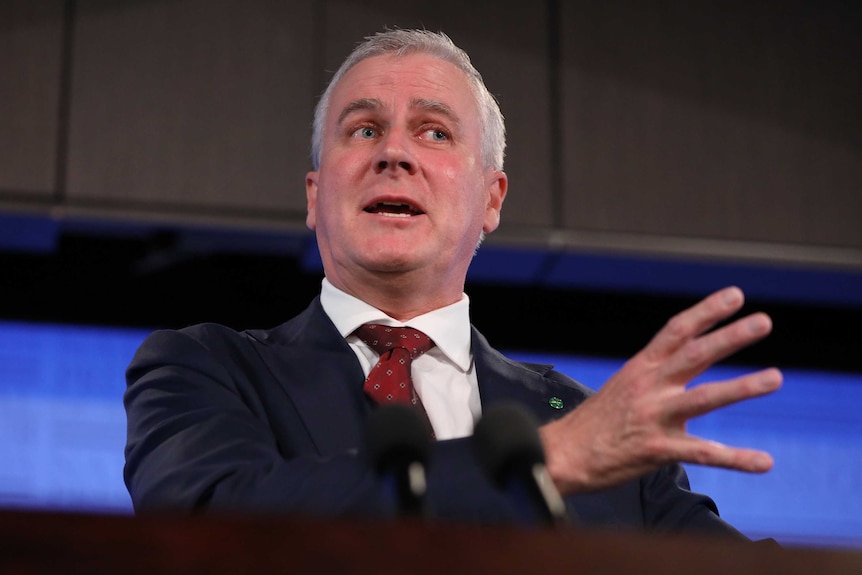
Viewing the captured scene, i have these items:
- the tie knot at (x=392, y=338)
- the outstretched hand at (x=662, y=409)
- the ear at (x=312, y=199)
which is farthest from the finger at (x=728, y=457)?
the ear at (x=312, y=199)

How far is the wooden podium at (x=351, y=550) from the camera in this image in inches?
25.7

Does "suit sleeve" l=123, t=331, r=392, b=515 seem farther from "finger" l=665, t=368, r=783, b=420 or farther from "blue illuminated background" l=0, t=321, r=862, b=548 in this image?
"blue illuminated background" l=0, t=321, r=862, b=548

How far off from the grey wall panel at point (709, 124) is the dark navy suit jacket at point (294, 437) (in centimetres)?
183

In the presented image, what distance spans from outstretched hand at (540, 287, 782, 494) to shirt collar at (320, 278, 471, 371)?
2.18 feet

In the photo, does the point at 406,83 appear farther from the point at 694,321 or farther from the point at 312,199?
the point at 694,321

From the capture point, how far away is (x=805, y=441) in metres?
3.93

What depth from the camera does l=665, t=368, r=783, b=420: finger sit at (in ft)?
3.85

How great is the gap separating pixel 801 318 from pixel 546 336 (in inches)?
35.4

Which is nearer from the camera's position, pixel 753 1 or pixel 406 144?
pixel 406 144

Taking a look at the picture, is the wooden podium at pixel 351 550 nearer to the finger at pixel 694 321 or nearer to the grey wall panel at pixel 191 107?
the finger at pixel 694 321

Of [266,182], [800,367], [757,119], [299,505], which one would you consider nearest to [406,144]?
[299,505]

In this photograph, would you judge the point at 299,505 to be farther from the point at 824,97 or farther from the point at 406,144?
the point at 824,97

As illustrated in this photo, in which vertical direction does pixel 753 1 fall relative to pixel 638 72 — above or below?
above

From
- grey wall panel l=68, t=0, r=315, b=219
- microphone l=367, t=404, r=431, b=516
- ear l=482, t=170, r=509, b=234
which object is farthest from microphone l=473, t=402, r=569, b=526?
grey wall panel l=68, t=0, r=315, b=219
